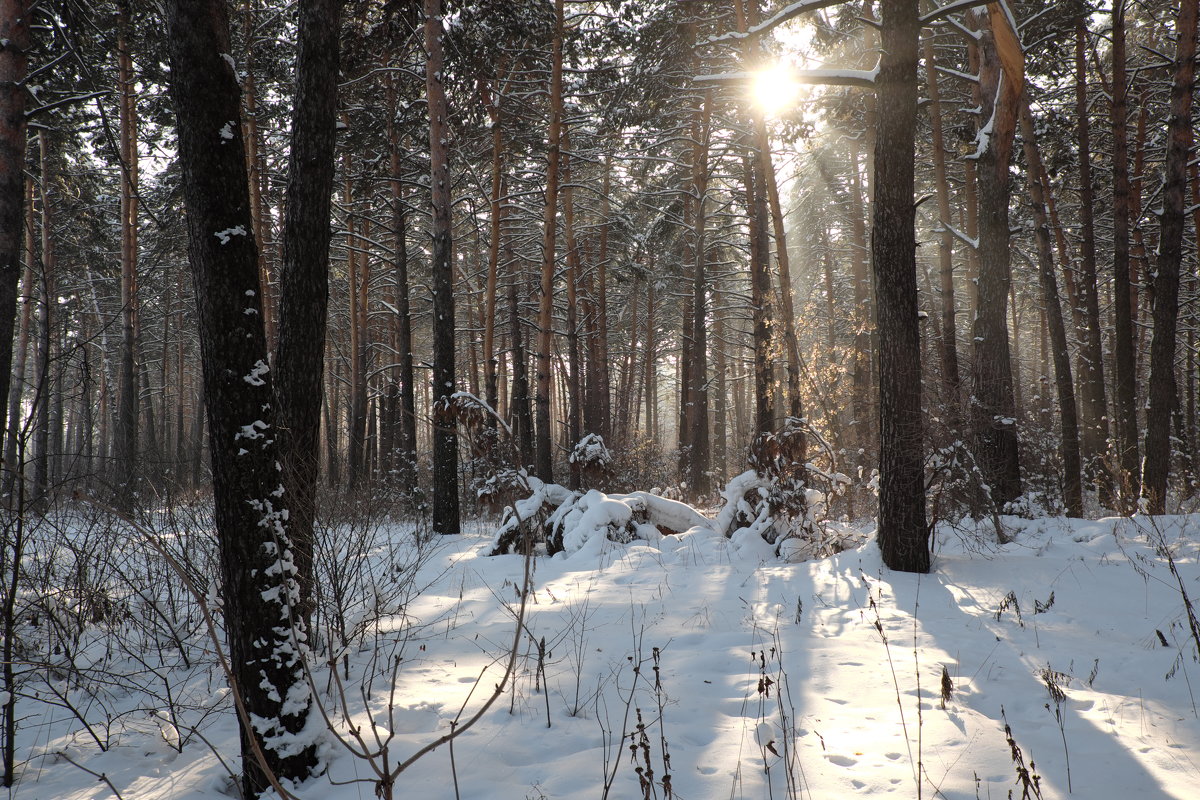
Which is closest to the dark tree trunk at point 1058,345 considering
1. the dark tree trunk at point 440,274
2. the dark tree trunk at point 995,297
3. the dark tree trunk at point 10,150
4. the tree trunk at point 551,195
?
the dark tree trunk at point 995,297

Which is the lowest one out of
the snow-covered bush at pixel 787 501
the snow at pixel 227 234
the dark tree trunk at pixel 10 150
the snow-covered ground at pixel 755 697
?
the snow-covered ground at pixel 755 697

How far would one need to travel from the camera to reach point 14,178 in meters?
5.69

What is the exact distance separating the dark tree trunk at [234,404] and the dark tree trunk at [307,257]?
1.02 m

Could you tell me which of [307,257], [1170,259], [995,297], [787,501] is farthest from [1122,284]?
[307,257]

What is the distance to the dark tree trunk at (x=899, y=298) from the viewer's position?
551 cm

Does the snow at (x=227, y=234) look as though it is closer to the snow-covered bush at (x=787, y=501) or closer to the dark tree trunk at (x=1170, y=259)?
the snow-covered bush at (x=787, y=501)

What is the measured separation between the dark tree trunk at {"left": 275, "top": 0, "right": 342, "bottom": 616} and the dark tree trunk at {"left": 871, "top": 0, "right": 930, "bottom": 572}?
4.58 meters

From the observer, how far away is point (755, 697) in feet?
10.8

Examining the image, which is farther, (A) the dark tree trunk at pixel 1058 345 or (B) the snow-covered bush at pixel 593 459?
(B) the snow-covered bush at pixel 593 459

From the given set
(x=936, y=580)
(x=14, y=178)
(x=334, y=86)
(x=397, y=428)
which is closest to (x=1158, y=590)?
(x=936, y=580)

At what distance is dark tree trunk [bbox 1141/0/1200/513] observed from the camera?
8594mm

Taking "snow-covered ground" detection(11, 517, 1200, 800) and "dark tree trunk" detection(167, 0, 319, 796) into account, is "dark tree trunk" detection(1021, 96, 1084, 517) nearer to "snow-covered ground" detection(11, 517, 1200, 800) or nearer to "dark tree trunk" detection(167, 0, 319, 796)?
"snow-covered ground" detection(11, 517, 1200, 800)

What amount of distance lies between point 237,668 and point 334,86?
11.5 ft

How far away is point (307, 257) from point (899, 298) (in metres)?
4.88
